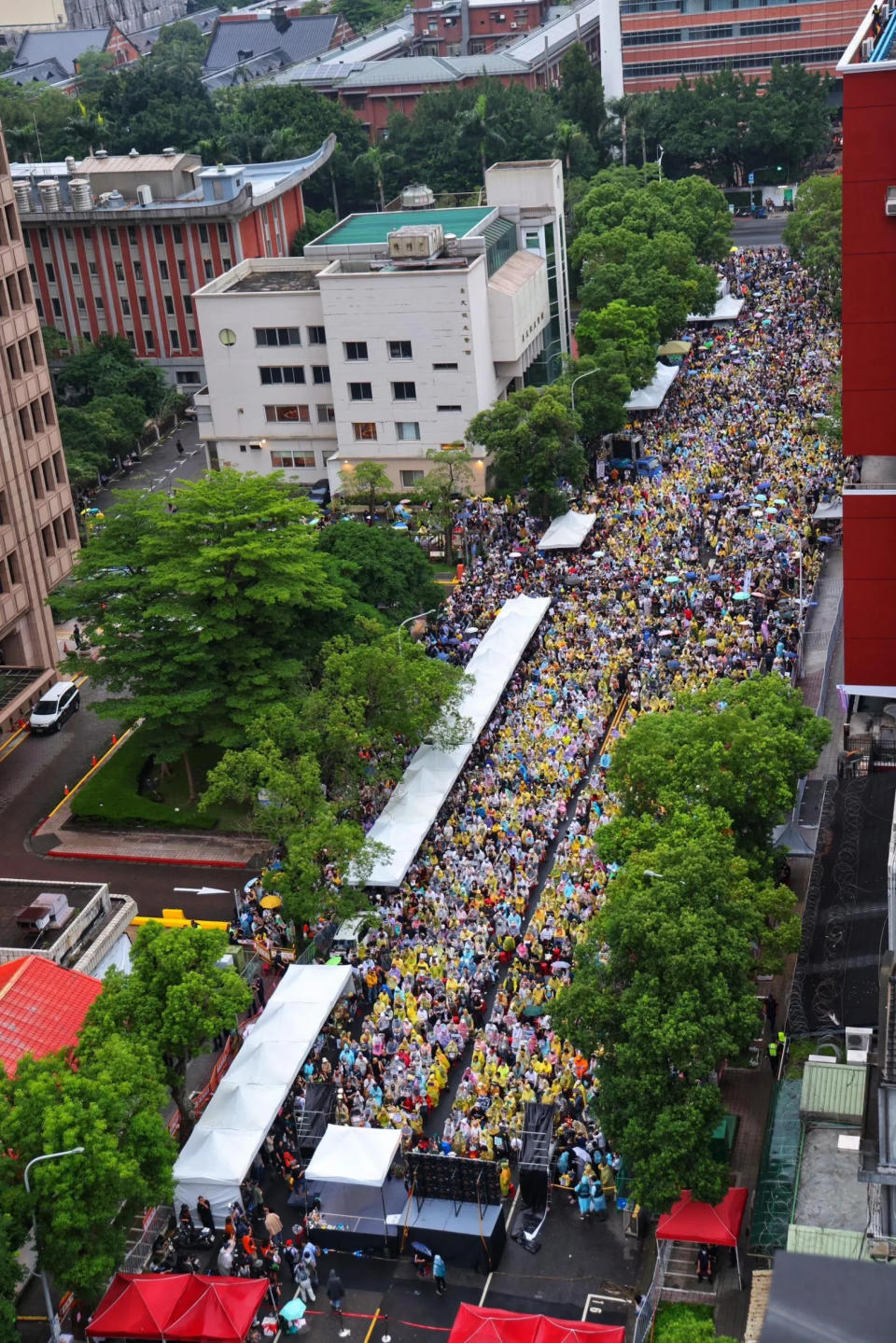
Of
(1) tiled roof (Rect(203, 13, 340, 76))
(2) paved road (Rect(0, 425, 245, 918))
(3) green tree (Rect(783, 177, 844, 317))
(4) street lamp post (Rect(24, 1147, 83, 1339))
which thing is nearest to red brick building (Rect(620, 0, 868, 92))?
(3) green tree (Rect(783, 177, 844, 317))

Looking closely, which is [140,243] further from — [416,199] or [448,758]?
[448,758]

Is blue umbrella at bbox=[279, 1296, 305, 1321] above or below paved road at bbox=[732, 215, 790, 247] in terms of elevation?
Answer: below

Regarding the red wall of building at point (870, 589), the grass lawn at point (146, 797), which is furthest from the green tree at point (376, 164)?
the red wall of building at point (870, 589)

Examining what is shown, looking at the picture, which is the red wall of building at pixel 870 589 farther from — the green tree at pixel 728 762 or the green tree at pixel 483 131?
the green tree at pixel 483 131

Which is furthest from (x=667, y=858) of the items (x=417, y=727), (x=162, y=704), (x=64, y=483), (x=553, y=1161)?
(x=64, y=483)

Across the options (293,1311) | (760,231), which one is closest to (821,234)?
(760,231)

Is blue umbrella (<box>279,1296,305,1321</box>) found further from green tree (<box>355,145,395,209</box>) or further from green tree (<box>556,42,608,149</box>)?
green tree (<box>556,42,608,149</box>)

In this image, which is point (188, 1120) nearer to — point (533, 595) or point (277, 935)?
point (277, 935)
